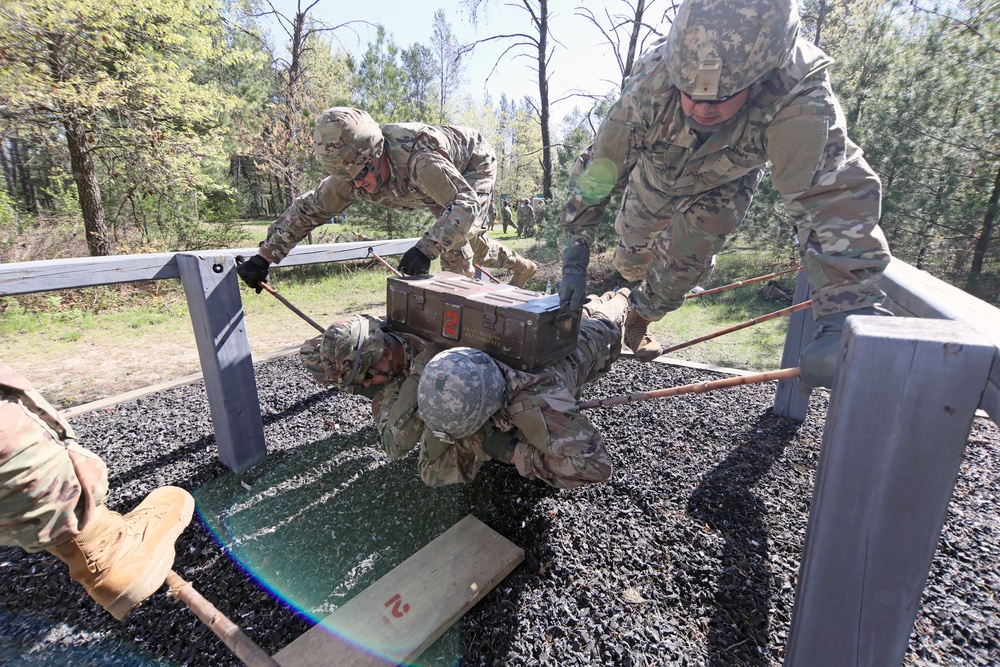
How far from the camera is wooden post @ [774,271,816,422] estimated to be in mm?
3113

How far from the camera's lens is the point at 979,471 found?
8.87 ft

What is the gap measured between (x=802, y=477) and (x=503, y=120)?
36.9 m

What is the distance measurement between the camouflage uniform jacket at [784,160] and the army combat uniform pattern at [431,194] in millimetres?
1005

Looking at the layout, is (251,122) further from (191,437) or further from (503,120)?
(503,120)

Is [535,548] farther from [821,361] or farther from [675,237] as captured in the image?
[675,237]

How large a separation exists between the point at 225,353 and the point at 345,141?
1.66 meters

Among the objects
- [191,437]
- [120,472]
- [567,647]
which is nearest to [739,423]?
[567,647]

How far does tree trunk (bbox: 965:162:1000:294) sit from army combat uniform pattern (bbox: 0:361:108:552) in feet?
28.7

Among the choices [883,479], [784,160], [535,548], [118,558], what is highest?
[784,160]

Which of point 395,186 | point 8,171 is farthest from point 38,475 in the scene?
point 8,171

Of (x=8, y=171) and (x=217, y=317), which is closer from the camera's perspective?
(x=217, y=317)

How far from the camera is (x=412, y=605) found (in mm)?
1855

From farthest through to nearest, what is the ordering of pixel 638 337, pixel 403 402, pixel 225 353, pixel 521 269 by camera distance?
1. pixel 521 269
2. pixel 638 337
3. pixel 225 353
4. pixel 403 402

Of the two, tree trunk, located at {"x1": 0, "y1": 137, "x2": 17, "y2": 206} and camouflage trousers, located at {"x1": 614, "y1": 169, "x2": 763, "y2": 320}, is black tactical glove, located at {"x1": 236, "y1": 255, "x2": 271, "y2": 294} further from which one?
tree trunk, located at {"x1": 0, "y1": 137, "x2": 17, "y2": 206}
